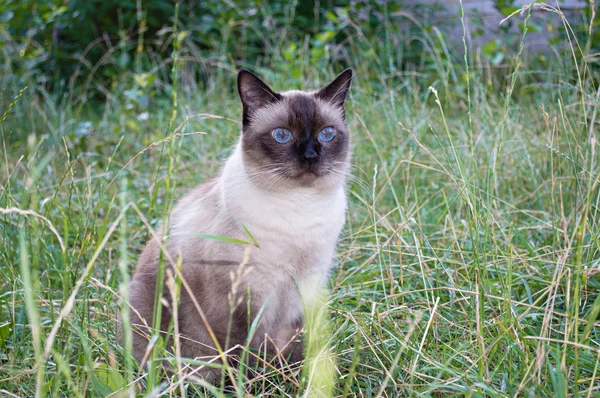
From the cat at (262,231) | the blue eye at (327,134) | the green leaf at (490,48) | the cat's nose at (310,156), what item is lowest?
the cat at (262,231)

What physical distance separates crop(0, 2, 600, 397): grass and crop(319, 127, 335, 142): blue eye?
260mm

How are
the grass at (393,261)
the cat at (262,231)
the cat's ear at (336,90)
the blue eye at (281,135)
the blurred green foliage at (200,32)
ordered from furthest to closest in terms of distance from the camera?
the blurred green foliage at (200,32) < the cat's ear at (336,90) < the blue eye at (281,135) < the cat at (262,231) < the grass at (393,261)

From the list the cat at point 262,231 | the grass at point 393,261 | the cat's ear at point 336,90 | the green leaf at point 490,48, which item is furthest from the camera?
the green leaf at point 490,48

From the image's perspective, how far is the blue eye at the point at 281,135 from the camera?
1.97m

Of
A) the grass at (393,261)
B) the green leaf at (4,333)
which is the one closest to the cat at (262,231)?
the grass at (393,261)

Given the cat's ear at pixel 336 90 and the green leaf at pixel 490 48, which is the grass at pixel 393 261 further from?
the green leaf at pixel 490 48

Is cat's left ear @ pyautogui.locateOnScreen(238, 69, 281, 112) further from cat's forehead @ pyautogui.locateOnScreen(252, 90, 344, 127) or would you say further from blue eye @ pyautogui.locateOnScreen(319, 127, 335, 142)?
blue eye @ pyautogui.locateOnScreen(319, 127, 335, 142)

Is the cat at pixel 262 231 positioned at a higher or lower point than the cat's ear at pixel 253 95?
lower

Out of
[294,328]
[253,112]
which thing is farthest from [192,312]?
[253,112]

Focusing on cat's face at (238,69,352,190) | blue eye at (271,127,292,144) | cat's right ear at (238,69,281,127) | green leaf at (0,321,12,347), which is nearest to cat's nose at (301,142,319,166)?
cat's face at (238,69,352,190)

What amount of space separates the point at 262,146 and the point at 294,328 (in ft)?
2.11

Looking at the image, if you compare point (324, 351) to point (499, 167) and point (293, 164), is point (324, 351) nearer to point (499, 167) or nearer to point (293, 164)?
point (293, 164)

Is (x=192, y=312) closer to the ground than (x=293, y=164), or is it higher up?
closer to the ground

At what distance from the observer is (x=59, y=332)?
1609 mm
